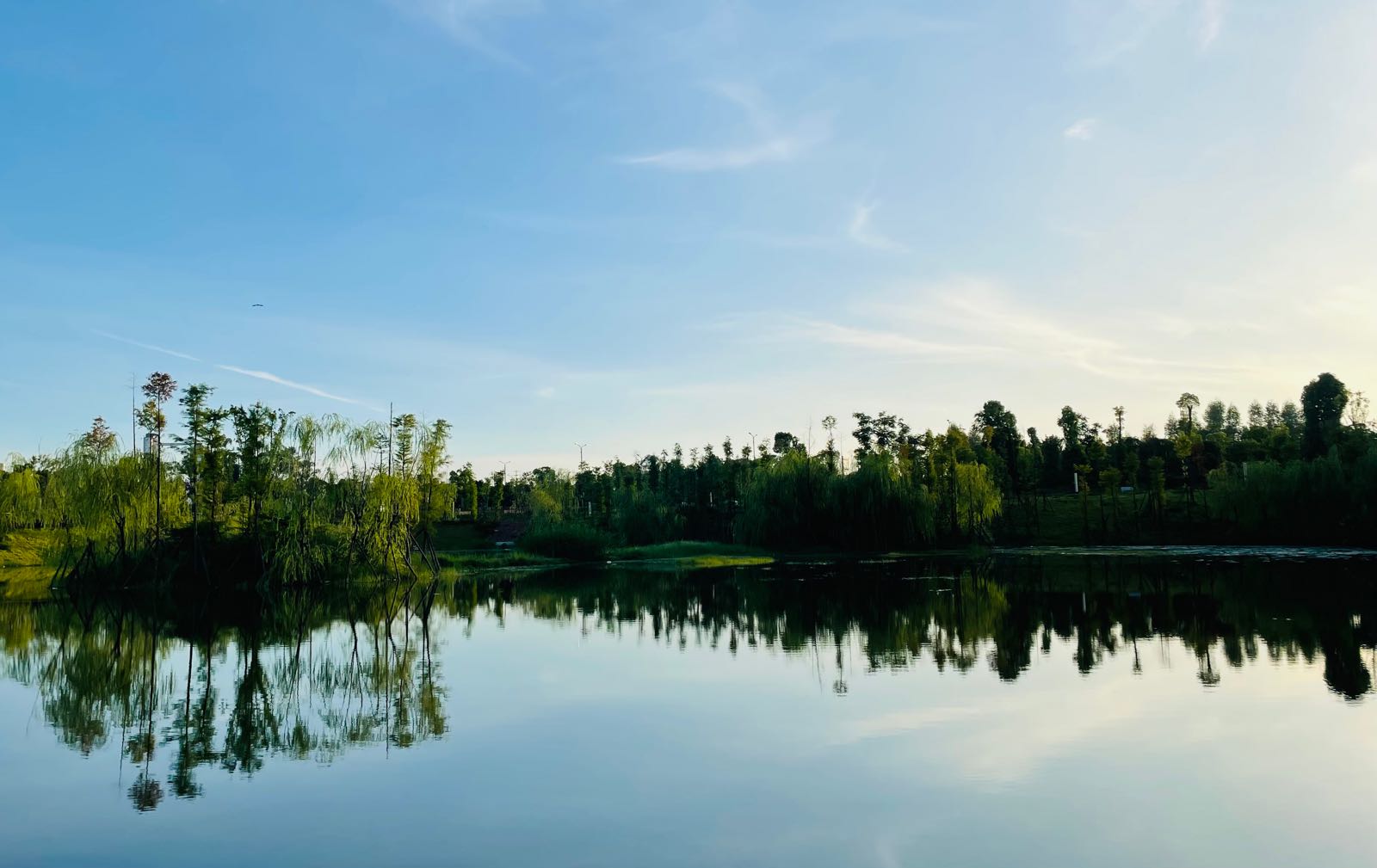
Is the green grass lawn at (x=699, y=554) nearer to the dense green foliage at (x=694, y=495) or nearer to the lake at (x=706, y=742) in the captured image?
the dense green foliage at (x=694, y=495)

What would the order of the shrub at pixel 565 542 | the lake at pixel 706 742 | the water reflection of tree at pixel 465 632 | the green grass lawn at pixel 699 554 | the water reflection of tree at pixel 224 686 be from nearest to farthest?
1. the lake at pixel 706 742
2. the water reflection of tree at pixel 224 686
3. the water reflection of tree at pixel 465 632
4. the green grass lawn at pixel 699 554
5. the shrub at pixel 565 542

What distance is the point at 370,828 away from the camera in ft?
24.8

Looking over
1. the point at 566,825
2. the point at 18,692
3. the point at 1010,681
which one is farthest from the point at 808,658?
the point at 18,692

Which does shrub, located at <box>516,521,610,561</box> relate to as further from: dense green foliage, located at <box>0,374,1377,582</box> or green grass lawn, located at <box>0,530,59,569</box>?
green grass lawn, located at <box>0,530,59,569</box>

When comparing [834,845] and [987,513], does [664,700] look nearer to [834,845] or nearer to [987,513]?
[834,845]

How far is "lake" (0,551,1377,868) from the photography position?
7164 millimetres

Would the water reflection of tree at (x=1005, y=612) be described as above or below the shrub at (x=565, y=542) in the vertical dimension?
below

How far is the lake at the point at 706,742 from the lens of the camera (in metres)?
7.16

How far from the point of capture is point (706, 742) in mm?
10234

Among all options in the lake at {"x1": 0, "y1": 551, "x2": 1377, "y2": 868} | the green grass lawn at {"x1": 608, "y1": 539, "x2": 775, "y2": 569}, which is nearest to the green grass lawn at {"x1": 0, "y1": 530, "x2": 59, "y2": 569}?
the lake at {"x1": 0, "y1": 551, "x2": 1377, "y2": 868}

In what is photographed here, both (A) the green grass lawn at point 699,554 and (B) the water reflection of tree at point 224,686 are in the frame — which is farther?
(A) the green grass lawn at point 699,554

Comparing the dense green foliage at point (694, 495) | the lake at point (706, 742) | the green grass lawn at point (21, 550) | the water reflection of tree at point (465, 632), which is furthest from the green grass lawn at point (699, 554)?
the green grass lawn at point (21, 550)

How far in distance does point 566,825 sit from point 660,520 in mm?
53672

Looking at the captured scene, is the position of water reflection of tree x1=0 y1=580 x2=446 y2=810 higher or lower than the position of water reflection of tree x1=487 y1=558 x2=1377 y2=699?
higher
